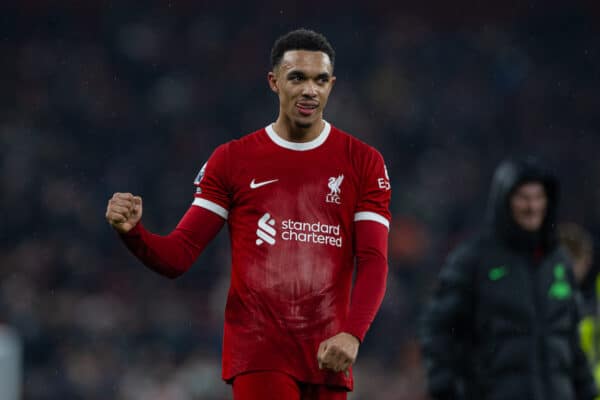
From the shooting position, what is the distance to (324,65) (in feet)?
12.4

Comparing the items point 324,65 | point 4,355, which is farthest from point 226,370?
point 4,355

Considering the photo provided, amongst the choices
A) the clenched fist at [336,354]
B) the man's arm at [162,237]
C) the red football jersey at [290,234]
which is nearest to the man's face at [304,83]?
the red football jersey at [290,234]

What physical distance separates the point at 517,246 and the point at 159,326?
702 centimetres

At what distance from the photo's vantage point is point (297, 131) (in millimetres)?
3850

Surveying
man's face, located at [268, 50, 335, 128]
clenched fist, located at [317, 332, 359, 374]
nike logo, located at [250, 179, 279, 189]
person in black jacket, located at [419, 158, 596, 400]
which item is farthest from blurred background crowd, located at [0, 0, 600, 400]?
clenched fist, located at [317, 332, 359, 374]

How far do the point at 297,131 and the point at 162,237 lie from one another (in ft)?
1.97

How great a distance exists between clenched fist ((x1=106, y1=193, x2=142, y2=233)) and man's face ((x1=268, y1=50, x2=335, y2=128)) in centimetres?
64

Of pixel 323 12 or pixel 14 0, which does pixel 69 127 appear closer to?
pixel 14 0

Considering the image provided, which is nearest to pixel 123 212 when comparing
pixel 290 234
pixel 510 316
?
pixel 290 234

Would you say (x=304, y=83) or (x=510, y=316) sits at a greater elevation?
(x=304, y=83)

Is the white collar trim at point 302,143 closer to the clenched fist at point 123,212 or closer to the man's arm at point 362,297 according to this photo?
the man's arm at point 362,297

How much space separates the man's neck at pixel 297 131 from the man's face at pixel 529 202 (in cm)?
149

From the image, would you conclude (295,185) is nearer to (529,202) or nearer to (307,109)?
(307,109)

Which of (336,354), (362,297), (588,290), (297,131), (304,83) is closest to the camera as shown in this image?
(336,354)
